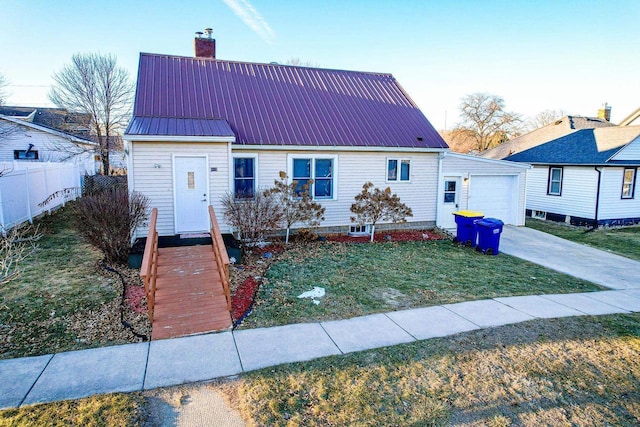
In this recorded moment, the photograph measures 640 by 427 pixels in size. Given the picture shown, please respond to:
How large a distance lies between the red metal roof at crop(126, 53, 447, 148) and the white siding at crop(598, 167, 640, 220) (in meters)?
9.03

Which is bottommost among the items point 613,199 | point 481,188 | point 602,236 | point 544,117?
point 602,236

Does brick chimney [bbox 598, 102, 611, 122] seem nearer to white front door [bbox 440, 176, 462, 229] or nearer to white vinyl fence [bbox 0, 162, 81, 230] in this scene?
white front door [bbox 440, 176, 462, 229]

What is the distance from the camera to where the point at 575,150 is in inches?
728

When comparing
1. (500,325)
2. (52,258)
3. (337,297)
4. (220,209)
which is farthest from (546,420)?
(52,258)

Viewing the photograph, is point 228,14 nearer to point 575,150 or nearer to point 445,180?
point 445,180

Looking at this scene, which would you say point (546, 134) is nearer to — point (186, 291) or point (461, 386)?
point (461, 386)

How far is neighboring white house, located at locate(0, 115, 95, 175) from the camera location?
21.4m

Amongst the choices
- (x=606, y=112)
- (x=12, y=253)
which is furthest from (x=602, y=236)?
(x=12, y=253)

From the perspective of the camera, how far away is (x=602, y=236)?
15242 millimetres

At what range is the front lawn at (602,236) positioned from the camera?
42.9 ft

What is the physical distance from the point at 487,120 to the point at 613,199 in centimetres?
2234

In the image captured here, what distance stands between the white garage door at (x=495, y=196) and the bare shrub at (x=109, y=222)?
1231 centimetres

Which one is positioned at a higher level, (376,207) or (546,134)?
(546,134)

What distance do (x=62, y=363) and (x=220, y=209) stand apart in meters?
6.10
